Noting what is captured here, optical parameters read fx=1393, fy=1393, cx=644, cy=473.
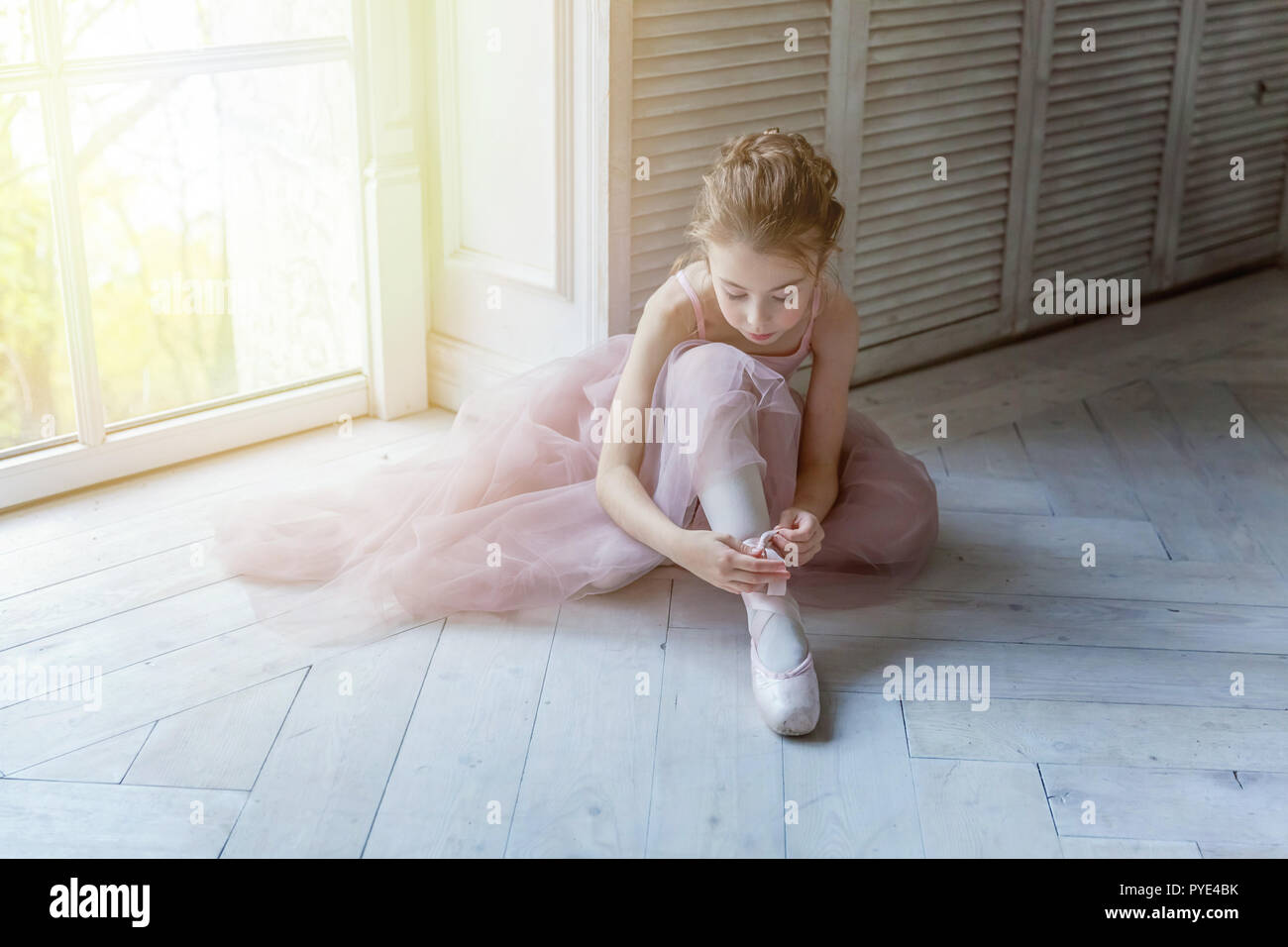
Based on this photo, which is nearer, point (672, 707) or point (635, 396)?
point (672, 707)

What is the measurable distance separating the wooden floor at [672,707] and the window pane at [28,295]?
15 cm

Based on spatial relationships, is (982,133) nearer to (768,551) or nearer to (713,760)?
(768,551)

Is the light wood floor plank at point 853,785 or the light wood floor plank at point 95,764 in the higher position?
the light wood floor plank at point 95,764

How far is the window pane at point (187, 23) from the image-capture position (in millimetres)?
2035

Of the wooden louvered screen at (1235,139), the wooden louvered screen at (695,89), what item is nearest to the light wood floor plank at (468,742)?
the wooden louvered screen at (695,89)

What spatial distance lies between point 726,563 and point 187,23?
48.5 inches

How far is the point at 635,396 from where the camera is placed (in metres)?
1.86

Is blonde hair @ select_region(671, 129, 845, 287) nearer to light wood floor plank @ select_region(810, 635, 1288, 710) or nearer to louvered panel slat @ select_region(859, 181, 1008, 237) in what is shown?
light wood floor plank @ select_region(810, 635, 1288, 710)

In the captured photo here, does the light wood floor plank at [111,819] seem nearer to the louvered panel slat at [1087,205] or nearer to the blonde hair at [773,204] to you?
the blonde hair at [773,204]

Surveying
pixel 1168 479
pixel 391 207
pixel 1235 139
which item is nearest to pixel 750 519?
pixel 1168 479

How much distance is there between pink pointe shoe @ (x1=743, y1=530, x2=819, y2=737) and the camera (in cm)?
158

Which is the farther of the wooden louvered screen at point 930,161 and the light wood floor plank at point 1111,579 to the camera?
the wooden louvered screen at point 930,161
